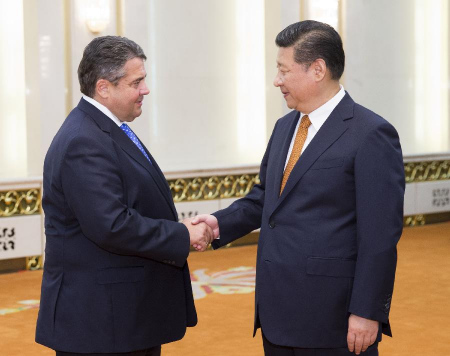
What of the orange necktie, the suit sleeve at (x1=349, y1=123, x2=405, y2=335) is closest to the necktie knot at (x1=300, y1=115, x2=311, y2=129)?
the orange necktie

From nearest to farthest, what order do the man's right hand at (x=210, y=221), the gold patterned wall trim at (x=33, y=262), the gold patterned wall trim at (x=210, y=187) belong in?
1. the man's right hand at (x=210, y=221)
2. the gold patterned wall trim at (x=33, y=262)
3. the gold patterned wall trim at (x=210, y=187)

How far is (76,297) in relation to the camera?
2.91 m

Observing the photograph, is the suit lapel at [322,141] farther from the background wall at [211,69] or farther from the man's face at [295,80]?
the background wall at [211,69]

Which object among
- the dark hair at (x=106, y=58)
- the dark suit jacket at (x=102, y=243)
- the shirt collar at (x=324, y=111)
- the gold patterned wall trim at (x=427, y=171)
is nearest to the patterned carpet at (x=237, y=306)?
the gold patterned wall trim at (x=427, y=171)

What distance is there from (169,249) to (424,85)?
9.40 meters

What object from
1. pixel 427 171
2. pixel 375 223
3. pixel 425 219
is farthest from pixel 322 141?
pixel 425 219

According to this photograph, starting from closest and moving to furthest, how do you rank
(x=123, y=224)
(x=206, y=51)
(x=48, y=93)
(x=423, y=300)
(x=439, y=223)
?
(x=123, y=224) → (x=423, y=300) → (x=48, y=93) → (x=206, y=51) → (x=439, y=223)

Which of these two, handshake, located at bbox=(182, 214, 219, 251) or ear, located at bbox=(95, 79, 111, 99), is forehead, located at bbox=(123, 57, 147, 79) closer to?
ear, located at bbox=(95, 79, 111, 99)

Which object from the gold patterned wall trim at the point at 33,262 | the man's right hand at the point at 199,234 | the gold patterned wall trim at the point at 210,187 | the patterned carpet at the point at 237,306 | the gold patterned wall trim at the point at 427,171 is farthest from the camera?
the gold patterned wall trim at the point at 427,171

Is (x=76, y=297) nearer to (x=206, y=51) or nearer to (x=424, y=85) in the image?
(x=206, y=51)

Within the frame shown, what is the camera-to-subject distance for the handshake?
11.1ft

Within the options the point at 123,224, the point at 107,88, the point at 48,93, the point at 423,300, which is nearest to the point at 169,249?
the point at 123,224

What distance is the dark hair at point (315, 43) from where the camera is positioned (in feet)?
9.48

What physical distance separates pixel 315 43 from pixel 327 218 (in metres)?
0.62
